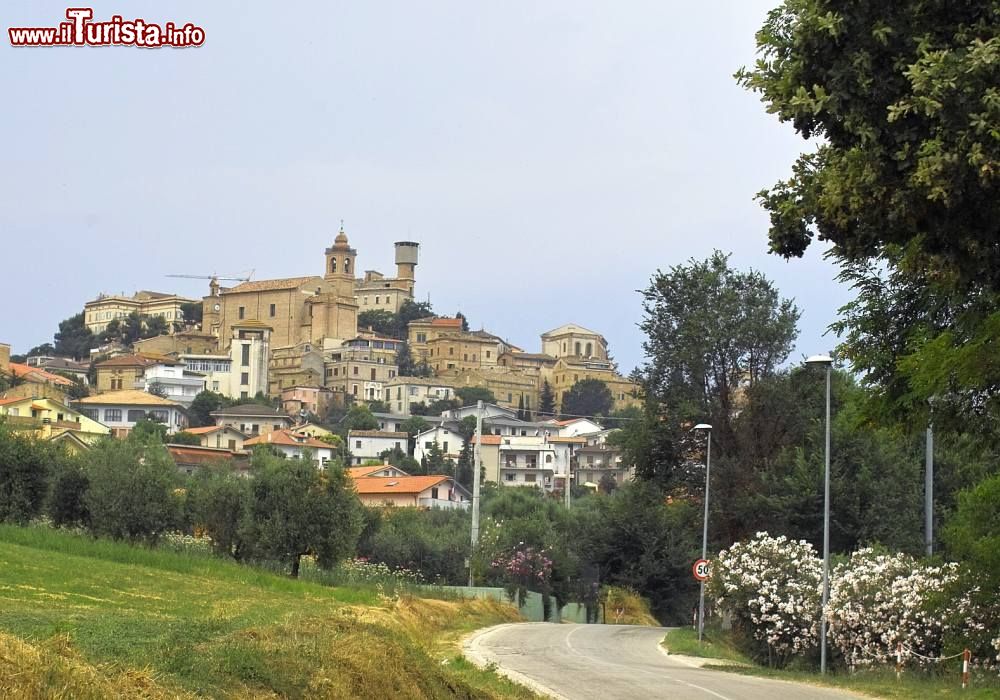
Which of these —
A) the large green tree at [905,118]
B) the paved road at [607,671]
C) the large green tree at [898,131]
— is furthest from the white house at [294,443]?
the large green tree at [905,118]

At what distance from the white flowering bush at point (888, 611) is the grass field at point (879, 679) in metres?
0.68

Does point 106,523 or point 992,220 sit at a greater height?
point 992,220

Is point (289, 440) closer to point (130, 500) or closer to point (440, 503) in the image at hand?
point (440, 503)

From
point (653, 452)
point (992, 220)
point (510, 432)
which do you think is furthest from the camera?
point (510, 432)

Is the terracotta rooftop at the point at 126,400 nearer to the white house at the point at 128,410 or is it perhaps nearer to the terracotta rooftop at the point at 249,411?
the white house at the point at 128,410

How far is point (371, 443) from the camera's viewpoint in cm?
17262

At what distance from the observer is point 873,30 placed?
12.6 meters

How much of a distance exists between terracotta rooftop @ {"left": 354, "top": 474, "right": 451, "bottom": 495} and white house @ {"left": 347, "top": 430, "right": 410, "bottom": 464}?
1985 inches

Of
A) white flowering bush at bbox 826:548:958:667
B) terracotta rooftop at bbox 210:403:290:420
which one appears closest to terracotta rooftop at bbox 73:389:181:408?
terracotta rooftop at bbox 210:403:290:420

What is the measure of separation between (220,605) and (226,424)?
487 feet

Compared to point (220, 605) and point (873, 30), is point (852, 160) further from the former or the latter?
point (220, 605)

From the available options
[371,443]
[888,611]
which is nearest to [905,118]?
[888,611]

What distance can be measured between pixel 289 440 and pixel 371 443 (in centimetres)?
1990

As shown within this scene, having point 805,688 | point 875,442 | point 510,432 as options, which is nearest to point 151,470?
point 875,442
